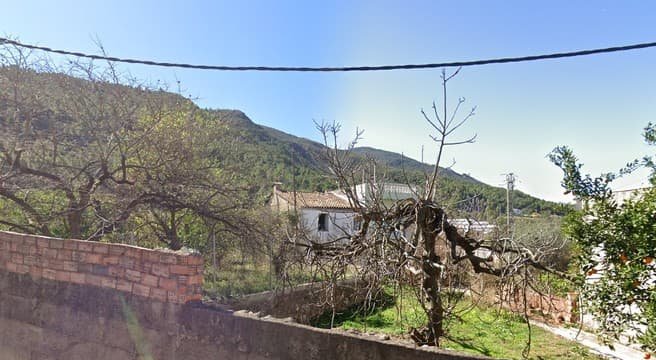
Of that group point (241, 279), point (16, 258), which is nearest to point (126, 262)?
point (16, 258)

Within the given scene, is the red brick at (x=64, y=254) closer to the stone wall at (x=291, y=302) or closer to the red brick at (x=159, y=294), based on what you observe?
the red brick at (x=159, y=294)

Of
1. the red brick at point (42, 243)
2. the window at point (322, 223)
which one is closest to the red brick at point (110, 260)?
the red brick at point (42, 243)

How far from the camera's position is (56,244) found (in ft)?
11.8

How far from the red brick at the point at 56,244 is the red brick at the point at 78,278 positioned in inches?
11.3

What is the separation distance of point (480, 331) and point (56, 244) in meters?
7.52

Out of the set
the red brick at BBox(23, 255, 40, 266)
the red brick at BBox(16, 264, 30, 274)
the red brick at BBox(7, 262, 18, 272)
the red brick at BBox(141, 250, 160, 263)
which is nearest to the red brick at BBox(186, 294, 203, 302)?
the red brick at BBox(141, 250, 160, 263)

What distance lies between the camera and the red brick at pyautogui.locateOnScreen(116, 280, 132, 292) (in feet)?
10.4

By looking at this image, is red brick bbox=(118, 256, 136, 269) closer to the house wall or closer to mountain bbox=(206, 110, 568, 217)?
the house wall

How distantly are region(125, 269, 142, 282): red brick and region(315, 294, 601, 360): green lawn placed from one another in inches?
128

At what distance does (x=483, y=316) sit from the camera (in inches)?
375

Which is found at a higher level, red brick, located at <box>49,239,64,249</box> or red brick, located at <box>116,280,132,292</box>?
red brick, located at <box>49,239,64,249</box>

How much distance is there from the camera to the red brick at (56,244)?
355 cm

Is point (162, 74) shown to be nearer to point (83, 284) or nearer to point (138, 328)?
point (83, 284)

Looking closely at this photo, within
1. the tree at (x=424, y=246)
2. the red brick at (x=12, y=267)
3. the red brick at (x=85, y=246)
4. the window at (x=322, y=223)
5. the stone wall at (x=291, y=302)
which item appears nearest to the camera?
the red brick at (x=85, y=246)
